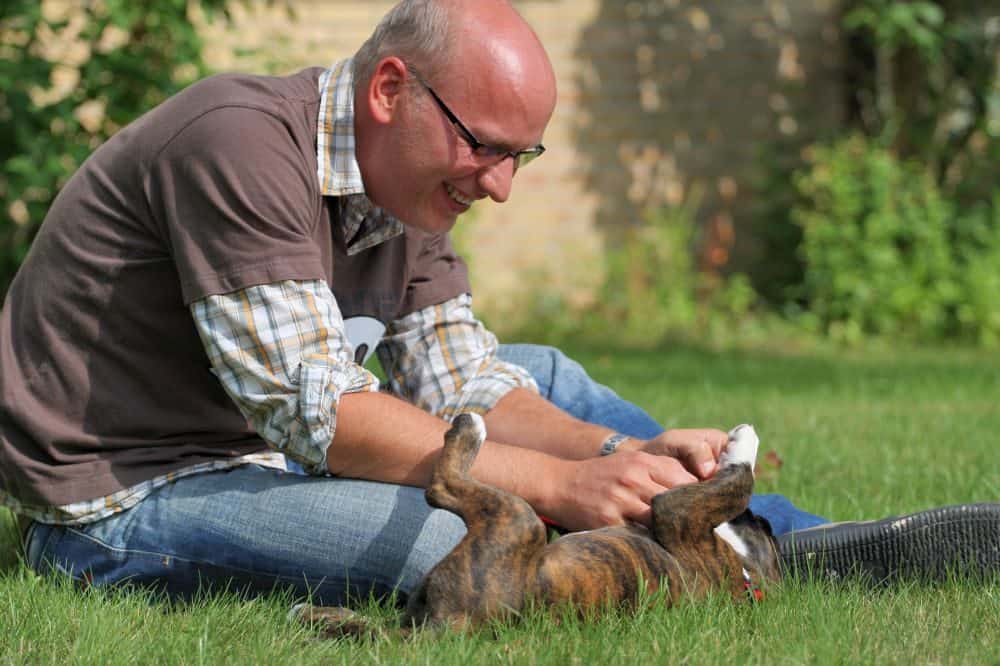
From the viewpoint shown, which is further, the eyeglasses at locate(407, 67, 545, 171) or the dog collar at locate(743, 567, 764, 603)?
the eyeglasses at locate(407, 67, 545, 171)

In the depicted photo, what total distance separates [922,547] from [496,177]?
52.1 inches

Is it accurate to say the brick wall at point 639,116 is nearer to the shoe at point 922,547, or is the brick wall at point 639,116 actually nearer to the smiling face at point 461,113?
the smiling face at point 461,113

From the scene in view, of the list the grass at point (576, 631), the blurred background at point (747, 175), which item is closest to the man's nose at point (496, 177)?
the grass at point (576, 631)

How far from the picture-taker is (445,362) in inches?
143

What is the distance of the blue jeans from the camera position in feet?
9.39

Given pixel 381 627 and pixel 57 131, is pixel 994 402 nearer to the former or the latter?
pixel 381 627

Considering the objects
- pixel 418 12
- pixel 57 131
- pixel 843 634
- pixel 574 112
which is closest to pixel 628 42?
pixel 574 112

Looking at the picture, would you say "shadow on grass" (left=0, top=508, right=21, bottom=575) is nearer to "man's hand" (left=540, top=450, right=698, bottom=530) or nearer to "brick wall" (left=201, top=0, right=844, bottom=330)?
"man's hand" (left=540, top=450, right=698, bottom=530)

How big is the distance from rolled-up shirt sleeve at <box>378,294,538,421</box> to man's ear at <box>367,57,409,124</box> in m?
0.79

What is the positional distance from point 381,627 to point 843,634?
3.02 ft

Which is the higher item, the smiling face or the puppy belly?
the smiling face

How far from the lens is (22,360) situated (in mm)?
2951

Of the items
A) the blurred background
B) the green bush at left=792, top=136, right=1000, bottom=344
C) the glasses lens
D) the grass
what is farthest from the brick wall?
the glasses lens

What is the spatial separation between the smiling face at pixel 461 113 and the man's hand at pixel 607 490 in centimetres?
Answer: 71
